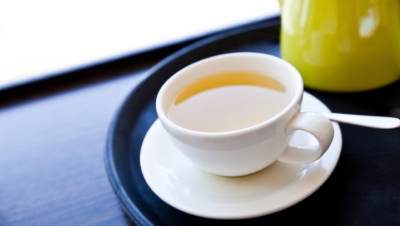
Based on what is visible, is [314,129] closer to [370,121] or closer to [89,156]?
[370,121]

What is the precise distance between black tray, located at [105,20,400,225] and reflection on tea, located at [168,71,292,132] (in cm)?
8

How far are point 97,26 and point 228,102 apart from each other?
17.9 inches

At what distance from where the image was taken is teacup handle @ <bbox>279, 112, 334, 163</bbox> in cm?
32

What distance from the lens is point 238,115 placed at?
0.39 meters

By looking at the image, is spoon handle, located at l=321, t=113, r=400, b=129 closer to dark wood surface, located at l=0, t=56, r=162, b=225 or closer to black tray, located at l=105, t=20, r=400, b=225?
black tray, located at l=105, t=20, r=400, b=225

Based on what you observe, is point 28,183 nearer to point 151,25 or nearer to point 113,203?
point 113,203

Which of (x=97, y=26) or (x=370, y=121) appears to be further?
(x=97, y=26)

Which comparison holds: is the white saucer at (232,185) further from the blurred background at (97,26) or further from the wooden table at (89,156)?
the blurred background at (97,26)

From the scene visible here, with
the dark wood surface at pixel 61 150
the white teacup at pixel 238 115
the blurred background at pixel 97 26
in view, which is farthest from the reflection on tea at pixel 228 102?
the blurred background at pixel 97 26

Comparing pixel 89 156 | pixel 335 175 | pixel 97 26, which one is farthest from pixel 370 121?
pixel 97 26

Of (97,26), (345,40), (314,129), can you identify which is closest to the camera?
(314,129)

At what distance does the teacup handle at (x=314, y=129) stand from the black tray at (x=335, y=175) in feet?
0.12

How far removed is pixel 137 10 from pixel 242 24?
0.75 feet

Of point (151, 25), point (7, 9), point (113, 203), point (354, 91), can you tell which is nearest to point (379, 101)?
point (354, 91)
